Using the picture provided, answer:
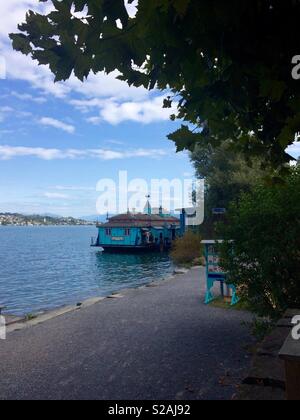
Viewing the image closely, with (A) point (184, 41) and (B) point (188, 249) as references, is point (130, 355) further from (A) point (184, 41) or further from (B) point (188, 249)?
(B) point (188, 249)

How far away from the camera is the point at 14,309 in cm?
1900

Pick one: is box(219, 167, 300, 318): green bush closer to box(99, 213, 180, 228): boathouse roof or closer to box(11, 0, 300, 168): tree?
box(11, 0, 300, 168): tree

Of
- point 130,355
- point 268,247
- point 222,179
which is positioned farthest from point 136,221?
point 268,247

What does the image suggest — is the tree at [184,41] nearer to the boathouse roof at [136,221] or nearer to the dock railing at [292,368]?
the dock railing at [292,368]

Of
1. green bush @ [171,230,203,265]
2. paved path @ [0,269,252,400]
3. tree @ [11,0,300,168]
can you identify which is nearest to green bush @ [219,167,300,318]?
paved path @ [0,269,252,400]

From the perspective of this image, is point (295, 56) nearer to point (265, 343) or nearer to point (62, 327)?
point (265, 343)

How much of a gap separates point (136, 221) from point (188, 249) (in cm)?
2384

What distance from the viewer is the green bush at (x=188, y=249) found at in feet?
101

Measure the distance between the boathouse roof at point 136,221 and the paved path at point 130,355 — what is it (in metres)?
42.4

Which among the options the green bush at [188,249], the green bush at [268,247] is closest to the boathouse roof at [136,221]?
the green bush at [188,249]

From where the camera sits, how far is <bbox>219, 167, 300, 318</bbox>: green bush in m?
6.04

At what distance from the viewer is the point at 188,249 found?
3133cm

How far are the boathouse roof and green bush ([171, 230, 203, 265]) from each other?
20933 millimetres
